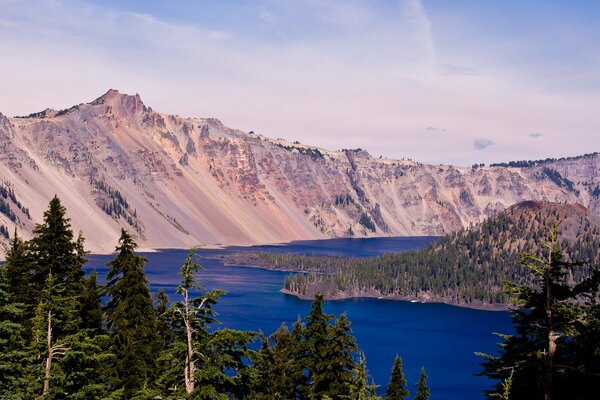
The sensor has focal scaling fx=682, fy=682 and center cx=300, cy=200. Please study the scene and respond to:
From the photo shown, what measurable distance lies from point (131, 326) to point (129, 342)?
1.24 m

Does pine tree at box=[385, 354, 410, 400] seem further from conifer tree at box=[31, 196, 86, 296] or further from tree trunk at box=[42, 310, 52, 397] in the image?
tree trunk at box=[42, 310, 52, 397]

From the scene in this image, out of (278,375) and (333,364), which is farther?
(278,375)

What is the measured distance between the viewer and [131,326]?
131 ft

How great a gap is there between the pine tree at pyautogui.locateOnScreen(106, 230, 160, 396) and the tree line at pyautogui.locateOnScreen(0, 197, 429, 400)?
60 millimetres

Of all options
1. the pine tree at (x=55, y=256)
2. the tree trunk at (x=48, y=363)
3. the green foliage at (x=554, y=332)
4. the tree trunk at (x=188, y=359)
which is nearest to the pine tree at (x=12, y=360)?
the tree trunk at (x=48, y=363)

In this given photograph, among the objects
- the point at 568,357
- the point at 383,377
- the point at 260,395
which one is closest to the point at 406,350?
the point at 383,377

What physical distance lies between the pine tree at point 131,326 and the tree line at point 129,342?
2.3 inches

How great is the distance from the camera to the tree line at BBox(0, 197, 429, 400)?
22672mm

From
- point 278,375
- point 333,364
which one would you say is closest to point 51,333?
point 333,364

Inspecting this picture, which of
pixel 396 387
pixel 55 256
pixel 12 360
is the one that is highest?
pixel 55 256

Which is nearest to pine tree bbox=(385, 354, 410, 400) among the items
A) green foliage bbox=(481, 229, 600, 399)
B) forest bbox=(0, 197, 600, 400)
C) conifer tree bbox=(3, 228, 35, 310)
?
forest bbox=(0, 197, 600, 400)

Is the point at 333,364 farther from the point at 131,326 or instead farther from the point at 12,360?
the point at 12,360

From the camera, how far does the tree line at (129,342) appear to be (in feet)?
74.4

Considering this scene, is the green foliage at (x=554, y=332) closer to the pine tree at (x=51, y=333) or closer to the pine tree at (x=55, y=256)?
the pine tree at (x=51, y=333)
